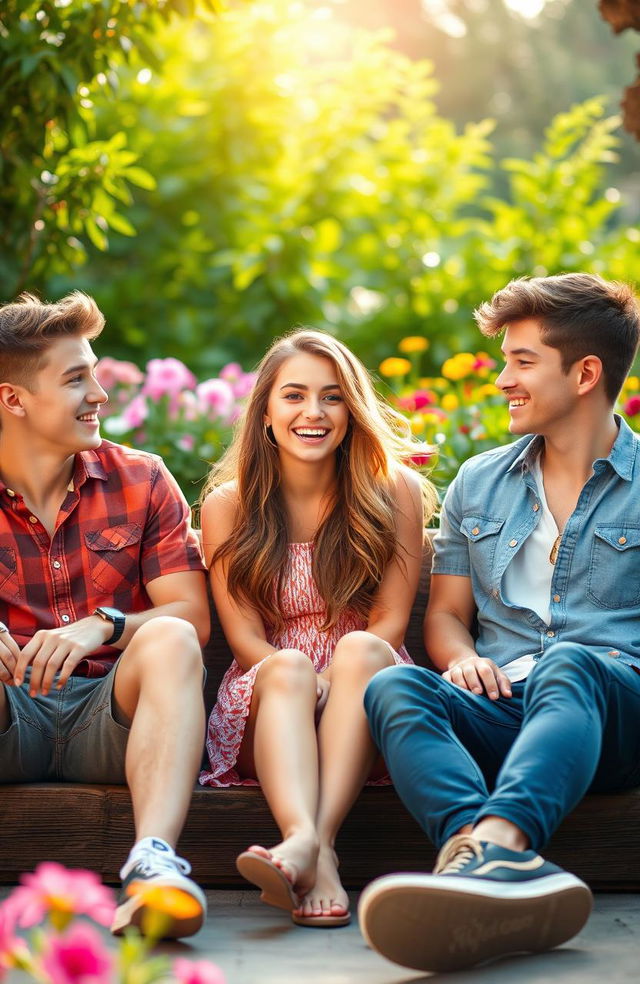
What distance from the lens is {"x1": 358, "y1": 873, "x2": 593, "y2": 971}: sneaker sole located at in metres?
2.04

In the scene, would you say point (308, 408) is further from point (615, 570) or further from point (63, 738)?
point (63, 738)

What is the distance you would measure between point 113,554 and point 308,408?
62cm

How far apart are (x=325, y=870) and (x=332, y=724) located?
32 cm

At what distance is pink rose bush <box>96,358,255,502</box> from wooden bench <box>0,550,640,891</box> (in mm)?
1869

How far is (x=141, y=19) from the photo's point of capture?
4.03 metres

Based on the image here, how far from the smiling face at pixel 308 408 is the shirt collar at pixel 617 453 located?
47cm

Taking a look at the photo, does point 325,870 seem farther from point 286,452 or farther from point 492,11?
point 492,11

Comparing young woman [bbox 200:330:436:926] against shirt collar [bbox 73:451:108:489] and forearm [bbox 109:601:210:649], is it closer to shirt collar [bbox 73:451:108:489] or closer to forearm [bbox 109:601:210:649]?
forearm [bbox 109:601:210:649]

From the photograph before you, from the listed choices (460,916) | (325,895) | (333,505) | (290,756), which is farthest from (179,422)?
(460,916)

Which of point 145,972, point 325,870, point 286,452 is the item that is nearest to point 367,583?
point 286,452

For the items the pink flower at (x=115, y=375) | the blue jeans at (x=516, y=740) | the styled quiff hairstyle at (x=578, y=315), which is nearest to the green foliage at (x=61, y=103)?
the pink flower at (x=115, y=375)

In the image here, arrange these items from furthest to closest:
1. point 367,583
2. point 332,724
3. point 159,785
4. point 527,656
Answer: point 367,583 → point 527,656 → point 332,724 → point 159,785

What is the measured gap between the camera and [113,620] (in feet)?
9.39

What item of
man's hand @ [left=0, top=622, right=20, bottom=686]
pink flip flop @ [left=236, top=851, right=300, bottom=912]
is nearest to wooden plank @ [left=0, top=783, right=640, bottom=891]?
man's hand @ [left=0, top=622, right=20, bottom=686]
